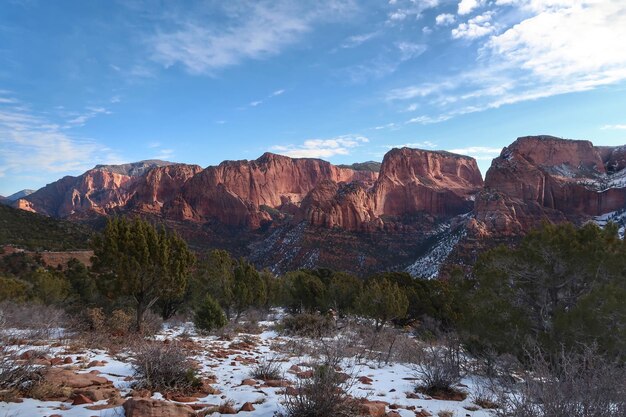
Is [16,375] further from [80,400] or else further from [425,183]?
[425,183]

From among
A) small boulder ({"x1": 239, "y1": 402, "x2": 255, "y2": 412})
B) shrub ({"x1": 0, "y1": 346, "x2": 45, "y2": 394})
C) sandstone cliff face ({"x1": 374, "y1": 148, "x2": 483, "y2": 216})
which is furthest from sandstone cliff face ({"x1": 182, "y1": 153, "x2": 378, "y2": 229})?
shrub ({"x1": 0, "y1": 346, "x2": 45, "y2": 394})

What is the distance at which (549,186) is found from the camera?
322 feet

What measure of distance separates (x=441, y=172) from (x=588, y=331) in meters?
155

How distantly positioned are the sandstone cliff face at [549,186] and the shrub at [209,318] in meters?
55.8

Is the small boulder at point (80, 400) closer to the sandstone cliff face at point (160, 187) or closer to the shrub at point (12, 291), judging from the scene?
the shrub at point (12, 291)

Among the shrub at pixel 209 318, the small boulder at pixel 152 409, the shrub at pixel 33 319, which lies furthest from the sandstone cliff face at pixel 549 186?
the small boulder at pixel 152 409

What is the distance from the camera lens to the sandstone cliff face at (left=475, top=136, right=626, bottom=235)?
3000 inches

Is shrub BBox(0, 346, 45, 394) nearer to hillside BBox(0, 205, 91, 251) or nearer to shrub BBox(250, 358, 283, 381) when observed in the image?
shrub BBox(250, 358, 283, 381)

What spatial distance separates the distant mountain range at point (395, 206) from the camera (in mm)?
76375

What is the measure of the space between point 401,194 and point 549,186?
1798 inches

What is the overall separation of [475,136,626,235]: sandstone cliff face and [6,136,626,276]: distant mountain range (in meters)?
0.29

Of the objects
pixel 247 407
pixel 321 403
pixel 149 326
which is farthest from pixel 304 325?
pixel 321 403

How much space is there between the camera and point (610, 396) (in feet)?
13.4

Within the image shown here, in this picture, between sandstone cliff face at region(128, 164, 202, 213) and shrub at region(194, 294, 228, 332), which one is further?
sandstone cliff face at region(128, 164, 202, 213)
